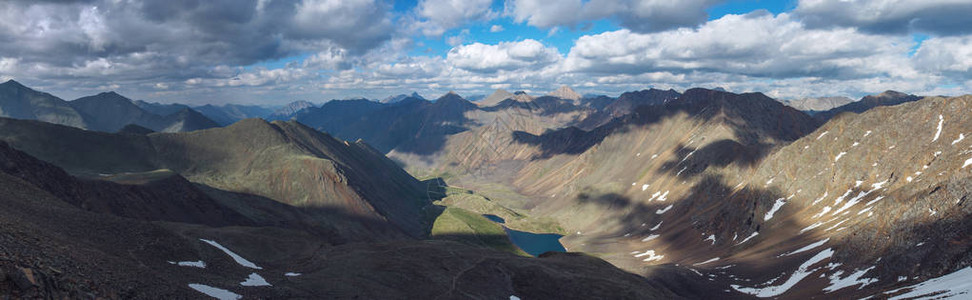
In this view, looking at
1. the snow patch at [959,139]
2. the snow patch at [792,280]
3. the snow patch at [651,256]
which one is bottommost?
the snow patch at [651,256]

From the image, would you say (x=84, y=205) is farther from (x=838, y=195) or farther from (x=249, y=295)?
(x=838, y=195)

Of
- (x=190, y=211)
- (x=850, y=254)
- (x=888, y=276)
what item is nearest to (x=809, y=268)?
(x=850, y=254)

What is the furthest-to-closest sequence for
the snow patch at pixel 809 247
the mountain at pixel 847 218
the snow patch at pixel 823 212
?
the snow patch at pixel 823 212 → the snow patch at pixel 809 247 → the mountain at pixel 847 218

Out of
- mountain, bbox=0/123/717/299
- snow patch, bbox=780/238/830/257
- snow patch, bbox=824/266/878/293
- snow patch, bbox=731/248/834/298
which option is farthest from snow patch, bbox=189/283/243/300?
snow patch, bbox=780/238/830/257

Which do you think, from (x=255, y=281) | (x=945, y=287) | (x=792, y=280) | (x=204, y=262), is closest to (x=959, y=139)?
(x=792, y=280)

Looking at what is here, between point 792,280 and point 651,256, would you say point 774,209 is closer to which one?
point 651,256

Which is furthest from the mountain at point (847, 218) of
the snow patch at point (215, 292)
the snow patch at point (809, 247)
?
the snow patch at point (215, 292)

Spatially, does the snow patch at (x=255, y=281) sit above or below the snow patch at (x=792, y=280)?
above

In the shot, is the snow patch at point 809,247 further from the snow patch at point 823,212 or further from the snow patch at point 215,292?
the snow patch at point 215,292

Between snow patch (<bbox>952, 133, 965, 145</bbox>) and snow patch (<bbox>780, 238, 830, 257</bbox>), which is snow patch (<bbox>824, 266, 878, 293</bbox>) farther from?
snow patch (<bbox>952, 133, 965, 145</bbox>)
